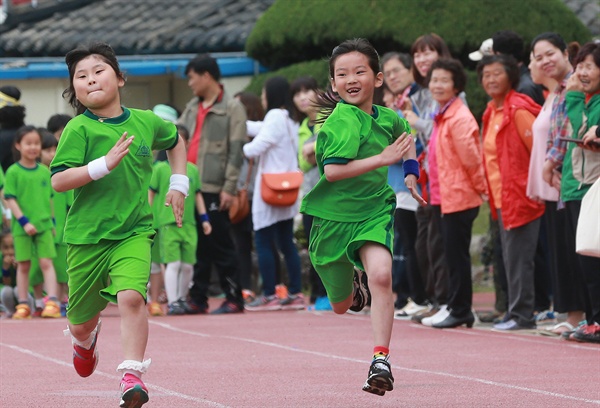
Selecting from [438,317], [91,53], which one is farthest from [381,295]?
[438,317]

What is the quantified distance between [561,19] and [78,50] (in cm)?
1011

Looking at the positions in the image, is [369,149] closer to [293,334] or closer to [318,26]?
[293,334]

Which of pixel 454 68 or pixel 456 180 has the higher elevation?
pixel 454 68

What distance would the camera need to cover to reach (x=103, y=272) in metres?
6.91

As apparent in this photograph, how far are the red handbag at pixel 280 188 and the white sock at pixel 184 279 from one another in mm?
1060

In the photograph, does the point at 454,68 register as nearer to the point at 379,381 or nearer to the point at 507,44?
the point at 507,44

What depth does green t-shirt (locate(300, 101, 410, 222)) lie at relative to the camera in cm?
727

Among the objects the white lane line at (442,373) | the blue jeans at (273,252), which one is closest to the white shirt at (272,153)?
the blue jeans at (273,252)

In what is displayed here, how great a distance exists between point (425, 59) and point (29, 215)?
4438mm

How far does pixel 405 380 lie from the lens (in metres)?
7.93

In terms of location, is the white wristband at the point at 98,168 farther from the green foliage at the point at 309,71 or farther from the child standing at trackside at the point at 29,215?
the green foliage at the point at 309,71

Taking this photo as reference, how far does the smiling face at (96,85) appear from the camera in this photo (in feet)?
22.9

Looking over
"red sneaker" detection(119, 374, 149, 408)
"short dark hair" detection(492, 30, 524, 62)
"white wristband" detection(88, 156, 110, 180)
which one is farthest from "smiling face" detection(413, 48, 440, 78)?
"red sneaker" detection(119, 374, 149, 408)

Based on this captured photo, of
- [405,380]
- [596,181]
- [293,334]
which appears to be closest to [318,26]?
[293,334]
